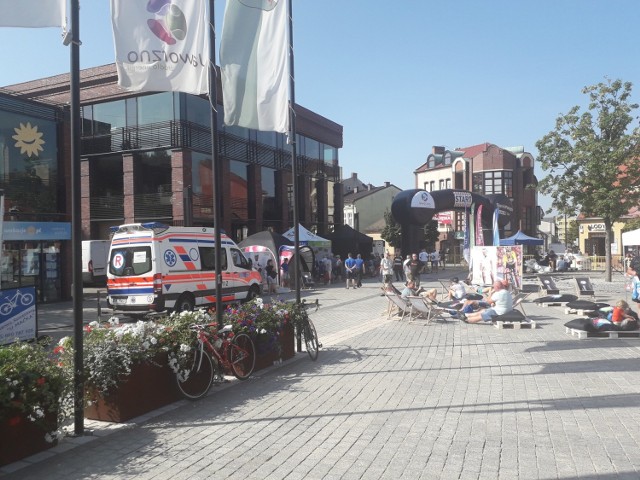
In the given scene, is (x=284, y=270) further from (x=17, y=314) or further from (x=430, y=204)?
(x=17, y=314)

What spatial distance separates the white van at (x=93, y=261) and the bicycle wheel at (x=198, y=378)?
22.2m

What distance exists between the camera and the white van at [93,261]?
26.6 m

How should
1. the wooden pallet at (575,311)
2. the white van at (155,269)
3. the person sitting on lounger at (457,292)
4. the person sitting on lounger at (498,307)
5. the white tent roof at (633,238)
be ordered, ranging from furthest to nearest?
the white tent roof at (633,238), the person sitting on lounger at (457,292), the white van at (155,269), the wooden pallet at (575,311), the person sitting on lounger at (498,307)

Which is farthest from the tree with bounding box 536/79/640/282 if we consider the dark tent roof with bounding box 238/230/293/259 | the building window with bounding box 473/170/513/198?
the building window with bounding box 473/170/513/198

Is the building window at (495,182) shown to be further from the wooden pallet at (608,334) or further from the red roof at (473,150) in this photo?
the wooden pallet at (608,334)

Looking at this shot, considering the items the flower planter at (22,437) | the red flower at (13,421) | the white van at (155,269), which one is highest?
the white van at (155,269)

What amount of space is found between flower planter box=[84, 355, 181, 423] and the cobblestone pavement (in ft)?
0.44

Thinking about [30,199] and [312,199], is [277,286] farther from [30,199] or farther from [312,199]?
[312,199]

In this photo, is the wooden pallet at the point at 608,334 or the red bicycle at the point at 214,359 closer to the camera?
the red bicycle at the point at 214,359

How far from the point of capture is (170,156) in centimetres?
2714

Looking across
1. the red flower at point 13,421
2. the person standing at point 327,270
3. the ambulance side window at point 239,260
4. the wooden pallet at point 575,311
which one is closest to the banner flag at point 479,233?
the person standing at point 327,270

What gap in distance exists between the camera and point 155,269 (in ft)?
45.5

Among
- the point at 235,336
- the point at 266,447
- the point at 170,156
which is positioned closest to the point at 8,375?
the point at 266,447

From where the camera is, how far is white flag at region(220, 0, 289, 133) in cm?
779
